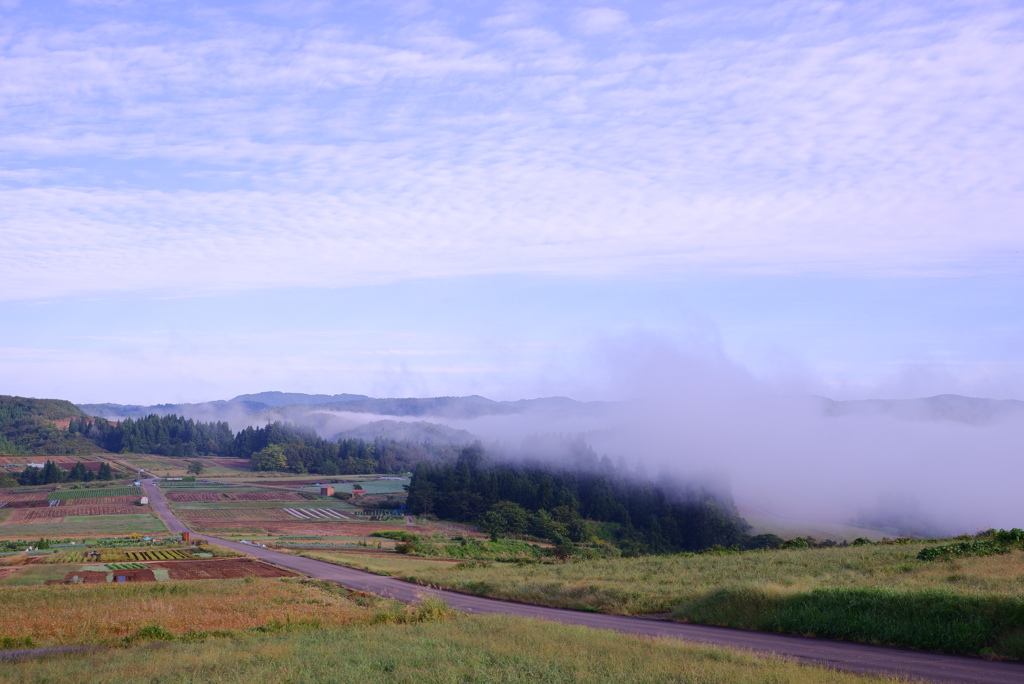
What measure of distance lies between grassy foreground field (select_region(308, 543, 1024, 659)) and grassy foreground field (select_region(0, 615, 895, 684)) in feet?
19.9

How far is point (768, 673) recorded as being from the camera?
1477 centimetres

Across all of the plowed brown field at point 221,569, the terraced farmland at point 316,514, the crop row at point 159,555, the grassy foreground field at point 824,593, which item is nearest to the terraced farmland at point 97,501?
the terraced farmland at point 316,514

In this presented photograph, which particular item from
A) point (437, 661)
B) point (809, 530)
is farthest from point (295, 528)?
point (437, 661)

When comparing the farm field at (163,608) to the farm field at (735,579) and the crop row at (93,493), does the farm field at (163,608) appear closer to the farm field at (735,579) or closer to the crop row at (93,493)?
the farm field at (735,579)

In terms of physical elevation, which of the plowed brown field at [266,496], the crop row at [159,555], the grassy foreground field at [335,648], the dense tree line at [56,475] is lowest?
the plowed brown field at [266,496]

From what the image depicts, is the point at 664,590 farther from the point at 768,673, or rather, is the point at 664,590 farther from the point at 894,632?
the point at 768,673

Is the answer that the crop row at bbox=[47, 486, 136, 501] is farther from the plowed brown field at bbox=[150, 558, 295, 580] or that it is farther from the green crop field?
the plowed brown field at bbox=[150, 558, 295, 580]

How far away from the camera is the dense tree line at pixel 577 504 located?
379ft

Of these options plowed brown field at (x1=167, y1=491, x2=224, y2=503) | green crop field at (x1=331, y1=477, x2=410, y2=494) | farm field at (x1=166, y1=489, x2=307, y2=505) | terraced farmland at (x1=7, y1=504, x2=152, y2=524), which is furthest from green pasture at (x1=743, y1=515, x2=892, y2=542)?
terraced farmland at (x1=7, y1=504, x2=152, y2=524)

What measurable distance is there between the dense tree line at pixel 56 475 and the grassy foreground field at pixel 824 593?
5740 inches

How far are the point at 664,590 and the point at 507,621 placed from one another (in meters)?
11.1

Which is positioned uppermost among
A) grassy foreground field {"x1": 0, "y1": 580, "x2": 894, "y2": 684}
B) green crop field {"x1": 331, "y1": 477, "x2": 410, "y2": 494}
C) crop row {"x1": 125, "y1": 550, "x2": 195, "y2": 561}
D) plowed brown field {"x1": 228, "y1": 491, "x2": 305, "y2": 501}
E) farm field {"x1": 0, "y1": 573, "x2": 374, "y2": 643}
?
grassy foreground field {"x1": 0, "y1": 580, "x2": 894, "y2": 684}

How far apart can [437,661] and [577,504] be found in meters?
111

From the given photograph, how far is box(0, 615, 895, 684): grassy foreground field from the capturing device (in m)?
15.2
